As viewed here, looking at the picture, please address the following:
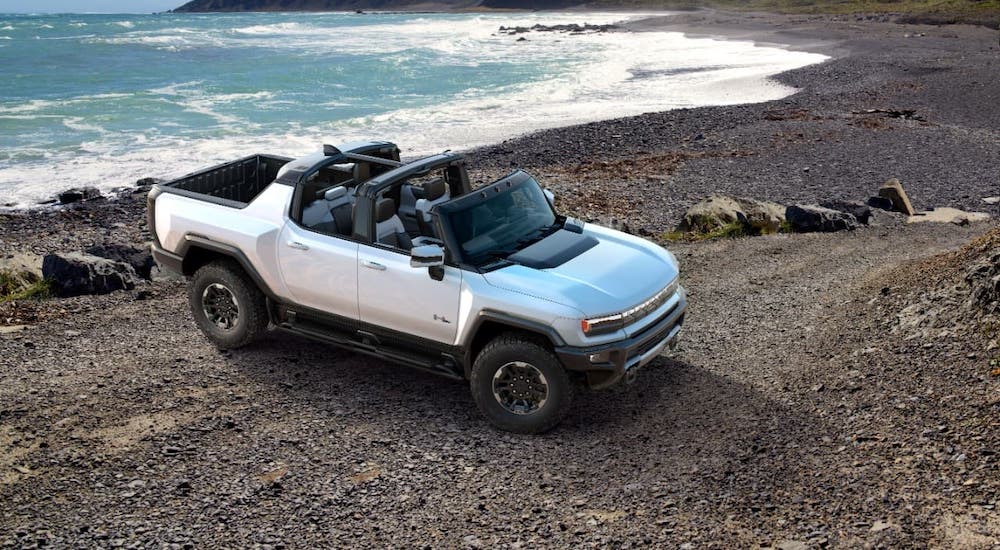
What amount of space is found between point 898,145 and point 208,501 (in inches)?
801

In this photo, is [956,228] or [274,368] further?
[956,228]

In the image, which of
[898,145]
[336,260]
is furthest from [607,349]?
[898,145]

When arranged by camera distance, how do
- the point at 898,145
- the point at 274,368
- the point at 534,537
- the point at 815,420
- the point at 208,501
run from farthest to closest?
1. the point at 898,145
2. the point at 274,368
3. the point at 815,420
4. the point at 208,501
5. the point at 534,537

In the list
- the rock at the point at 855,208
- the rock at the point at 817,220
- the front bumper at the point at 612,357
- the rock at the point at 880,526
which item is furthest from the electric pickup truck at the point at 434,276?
the rock at the point at 855,208

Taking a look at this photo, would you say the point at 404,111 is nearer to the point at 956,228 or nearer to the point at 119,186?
the point at 119,186

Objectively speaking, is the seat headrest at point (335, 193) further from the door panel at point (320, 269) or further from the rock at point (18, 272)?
the rock at point (18, 272)

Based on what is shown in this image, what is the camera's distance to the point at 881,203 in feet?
54.4

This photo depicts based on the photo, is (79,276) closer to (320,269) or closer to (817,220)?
(320,269)

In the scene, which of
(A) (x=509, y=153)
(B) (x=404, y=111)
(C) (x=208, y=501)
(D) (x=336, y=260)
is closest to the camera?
(C) (x=208, y=501)

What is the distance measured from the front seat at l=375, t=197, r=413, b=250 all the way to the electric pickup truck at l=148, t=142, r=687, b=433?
0.06 ft

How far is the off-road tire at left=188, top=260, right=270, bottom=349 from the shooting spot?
29.1 ft

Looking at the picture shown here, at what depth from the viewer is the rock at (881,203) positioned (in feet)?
54.2

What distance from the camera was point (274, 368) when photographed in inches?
350

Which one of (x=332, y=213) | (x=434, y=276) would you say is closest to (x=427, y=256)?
(x=434, y=276)
